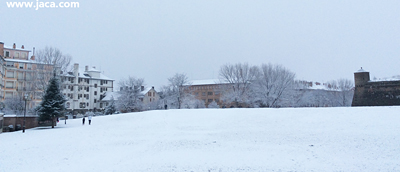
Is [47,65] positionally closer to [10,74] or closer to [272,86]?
[10,74]

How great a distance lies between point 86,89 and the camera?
249 feet

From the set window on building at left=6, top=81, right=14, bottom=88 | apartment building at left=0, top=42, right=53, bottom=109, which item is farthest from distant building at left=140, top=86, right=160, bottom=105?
window on building at left=6, top=81, right=14, bottom=88

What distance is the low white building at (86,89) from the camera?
71125mm

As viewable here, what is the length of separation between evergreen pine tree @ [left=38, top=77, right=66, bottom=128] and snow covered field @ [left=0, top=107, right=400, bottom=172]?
33.5ft

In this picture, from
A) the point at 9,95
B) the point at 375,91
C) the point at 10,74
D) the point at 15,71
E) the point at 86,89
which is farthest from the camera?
the point at 86,89

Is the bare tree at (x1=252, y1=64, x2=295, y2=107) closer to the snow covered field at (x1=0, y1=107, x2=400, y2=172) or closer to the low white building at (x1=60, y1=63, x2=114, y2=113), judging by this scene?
the snow covered field at (x1=0, y1=107, x2=400, y2=172)

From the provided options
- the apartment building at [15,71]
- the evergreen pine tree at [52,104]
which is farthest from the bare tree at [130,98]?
the evergreen pine tree at [52,104]

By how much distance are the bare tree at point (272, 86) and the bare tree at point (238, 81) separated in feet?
7.74

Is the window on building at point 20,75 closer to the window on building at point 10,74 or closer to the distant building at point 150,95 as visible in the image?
the window on building at point 10,74

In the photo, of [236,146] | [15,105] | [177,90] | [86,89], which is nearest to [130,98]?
[177,90]

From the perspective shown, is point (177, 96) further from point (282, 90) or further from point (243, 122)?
point (243, 122)

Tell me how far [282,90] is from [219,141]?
32673 millimetres

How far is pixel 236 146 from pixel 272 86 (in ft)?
110

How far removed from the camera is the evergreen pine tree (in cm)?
3250
